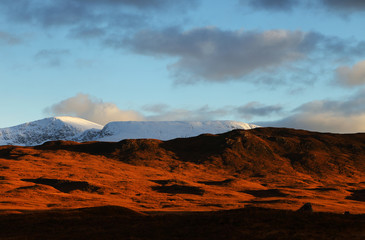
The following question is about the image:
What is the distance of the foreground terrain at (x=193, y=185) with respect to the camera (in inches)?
1168

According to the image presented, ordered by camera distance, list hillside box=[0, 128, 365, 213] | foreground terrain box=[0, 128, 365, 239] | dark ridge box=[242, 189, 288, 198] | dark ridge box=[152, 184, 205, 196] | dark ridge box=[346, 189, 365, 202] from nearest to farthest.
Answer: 1. foreground terrain box=[0, 128, 365, 239]
2. hillside box=[0, 128, 365, 213]
3. dark ridge box=[242, 189, 288, 198]
4. dark ridge box=[152, 184, 205, 196]
5. dark ridge box=[346, 189, 365, 202]

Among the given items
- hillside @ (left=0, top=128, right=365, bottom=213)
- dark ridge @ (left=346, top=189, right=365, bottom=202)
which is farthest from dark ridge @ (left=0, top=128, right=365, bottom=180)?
dark ridge @ (left=346, top=189, right=365, bottom=202)

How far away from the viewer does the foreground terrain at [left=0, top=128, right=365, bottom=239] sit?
97.3 ft

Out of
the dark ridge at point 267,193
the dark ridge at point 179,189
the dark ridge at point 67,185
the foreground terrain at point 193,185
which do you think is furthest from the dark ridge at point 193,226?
the dark ridge at point 267,193

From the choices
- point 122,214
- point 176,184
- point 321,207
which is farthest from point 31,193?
point 321,207

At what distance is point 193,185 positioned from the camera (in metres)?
88.4

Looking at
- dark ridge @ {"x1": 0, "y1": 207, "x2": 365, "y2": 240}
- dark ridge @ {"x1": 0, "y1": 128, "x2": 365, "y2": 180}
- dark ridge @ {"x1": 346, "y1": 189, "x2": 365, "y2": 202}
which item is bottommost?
dark ridge @ {"x1": 346, "y1": 189, "x2": 365, "y2": 202}

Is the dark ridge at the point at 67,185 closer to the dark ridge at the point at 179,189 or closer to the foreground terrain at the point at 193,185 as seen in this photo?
the foreground terrain at the point at 193,185

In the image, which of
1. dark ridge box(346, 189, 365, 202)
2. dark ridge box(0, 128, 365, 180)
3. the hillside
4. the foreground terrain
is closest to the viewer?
the foreground terrain

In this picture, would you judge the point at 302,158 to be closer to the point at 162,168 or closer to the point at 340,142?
the point at 340,142

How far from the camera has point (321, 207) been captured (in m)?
59.6

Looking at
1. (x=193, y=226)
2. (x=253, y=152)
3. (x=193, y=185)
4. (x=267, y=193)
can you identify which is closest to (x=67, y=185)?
(x=193, y=185)

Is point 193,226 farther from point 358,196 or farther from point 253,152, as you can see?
point 253,152

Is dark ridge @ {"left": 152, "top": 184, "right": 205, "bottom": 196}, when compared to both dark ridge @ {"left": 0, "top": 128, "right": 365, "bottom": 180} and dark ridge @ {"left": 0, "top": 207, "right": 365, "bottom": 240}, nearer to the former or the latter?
dark ridge @ {"left": 0, "top": 128, "right": 365, "bottom": 180}
